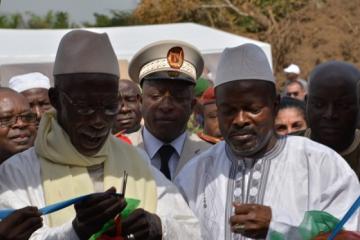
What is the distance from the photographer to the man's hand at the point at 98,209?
15.8ft

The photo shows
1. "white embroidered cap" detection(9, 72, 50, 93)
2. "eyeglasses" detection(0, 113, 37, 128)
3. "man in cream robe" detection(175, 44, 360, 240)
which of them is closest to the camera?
"man in cream robe" detection(175, 44, 360, 240)

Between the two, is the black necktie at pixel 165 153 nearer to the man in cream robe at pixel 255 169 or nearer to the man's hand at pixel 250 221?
the man in cream robe at pixel 255 169

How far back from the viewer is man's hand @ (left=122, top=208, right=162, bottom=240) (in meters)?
5.00

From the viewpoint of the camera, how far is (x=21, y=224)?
4734 millimetres

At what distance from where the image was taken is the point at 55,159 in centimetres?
527

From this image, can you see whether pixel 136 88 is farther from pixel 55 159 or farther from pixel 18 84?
pixel 55 159

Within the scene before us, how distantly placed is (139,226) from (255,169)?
0.96 meters

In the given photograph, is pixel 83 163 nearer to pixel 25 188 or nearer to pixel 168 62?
pixel 25 188

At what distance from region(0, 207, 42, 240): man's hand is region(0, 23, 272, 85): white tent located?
30.1ft

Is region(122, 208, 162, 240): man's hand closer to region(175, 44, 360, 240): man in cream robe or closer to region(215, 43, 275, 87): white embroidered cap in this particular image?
region(175, 44, 360, 240): man in cream robe

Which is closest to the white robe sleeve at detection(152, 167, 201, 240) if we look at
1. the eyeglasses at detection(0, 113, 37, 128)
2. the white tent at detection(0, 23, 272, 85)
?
the eyeglasses at detection(0, 113, 37, 128)

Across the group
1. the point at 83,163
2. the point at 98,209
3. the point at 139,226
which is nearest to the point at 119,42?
the point at 83,163

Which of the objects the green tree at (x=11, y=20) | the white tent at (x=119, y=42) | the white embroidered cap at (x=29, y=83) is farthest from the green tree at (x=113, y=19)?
the white embroidered cap at (x=29, y=83)

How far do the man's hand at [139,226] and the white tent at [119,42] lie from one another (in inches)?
354
